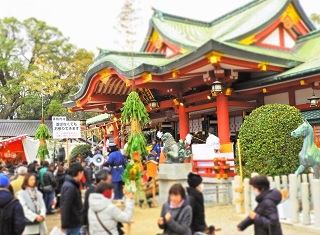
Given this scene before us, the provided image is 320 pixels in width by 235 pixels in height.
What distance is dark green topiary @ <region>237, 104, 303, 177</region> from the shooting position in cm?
1043

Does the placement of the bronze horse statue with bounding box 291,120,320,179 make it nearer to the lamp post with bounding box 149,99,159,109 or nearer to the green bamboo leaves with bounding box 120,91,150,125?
the green bamboo leaves with bounding box 120,91,150,125

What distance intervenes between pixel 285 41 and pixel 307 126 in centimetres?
805

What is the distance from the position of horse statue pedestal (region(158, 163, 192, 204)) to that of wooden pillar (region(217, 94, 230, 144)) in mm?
3868

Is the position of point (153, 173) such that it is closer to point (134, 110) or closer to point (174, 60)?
point (134, 110)

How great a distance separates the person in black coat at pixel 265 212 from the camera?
4.46 m

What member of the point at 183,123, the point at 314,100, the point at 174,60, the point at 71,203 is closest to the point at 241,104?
the point at 183,123

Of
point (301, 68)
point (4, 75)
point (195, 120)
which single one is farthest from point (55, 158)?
point (4, 75)

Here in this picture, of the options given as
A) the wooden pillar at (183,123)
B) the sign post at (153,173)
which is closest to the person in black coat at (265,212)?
the sign post at (153,173)

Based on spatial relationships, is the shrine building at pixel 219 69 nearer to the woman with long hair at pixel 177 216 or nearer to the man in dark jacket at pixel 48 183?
the man in dark jacket at pixel 48 183

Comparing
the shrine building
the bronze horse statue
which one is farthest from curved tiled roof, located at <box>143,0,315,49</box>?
the bronze horse statue

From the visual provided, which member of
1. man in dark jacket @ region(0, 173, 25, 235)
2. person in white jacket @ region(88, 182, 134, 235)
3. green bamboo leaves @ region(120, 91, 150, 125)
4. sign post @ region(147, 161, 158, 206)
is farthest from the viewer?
green bamboo leaves @ region(120, 91, 150, 125)

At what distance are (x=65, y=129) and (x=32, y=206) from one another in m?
7.78

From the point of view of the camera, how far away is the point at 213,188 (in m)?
10.9

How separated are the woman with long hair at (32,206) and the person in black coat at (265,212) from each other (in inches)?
120
